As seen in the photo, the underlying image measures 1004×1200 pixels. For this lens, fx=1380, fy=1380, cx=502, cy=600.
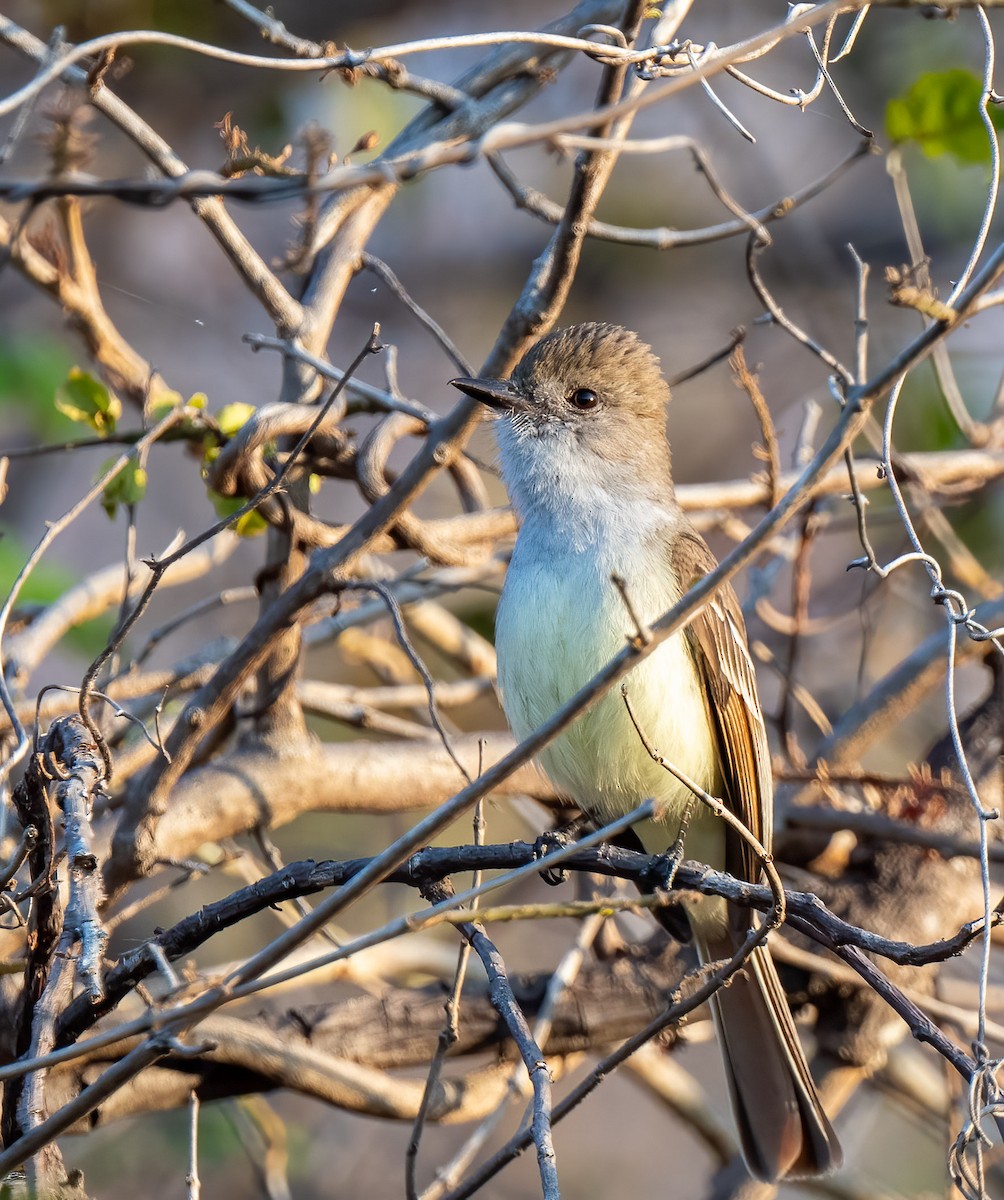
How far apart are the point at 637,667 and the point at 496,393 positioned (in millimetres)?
743

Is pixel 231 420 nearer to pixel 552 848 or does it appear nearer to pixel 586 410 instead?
pixel 586 410

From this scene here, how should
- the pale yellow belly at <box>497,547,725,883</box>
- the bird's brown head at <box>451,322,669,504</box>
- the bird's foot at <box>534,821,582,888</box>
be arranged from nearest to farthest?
the bird's foot at <box>534,821,582,888</box>
the pale yellow belly at <box>497,547,725,883</box>
the bird's brown head at <box>451,322,669,504</box>

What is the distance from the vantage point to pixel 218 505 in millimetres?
3359

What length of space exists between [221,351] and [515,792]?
4536 millimetres

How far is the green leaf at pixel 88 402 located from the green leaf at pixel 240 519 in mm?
360

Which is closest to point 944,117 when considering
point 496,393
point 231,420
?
point 496,393

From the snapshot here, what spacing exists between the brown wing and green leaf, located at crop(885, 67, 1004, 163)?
4.64ft

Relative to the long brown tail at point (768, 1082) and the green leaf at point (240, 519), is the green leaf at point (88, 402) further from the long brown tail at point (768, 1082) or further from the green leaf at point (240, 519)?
the long brown tail at point (768, 1082)

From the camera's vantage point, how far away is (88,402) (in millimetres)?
3439

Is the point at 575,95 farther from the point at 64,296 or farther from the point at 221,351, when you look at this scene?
the point at 64,296

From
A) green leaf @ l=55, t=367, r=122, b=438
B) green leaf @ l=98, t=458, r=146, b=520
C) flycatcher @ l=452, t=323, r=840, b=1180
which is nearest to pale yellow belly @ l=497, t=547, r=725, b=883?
flycatcher @ l=452, t=323, r=840, b=1180

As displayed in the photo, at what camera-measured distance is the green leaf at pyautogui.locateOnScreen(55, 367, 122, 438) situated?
3400mm

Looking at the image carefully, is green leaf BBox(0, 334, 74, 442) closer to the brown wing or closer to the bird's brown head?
the bird's brown head

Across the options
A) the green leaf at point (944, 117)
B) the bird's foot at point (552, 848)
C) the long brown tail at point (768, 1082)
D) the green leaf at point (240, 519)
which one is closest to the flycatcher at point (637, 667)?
the long brown tail at point (768, 1082)
